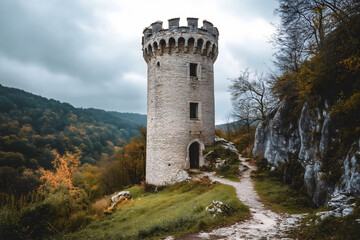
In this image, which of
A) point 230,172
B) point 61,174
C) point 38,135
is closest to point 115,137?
point 38,135

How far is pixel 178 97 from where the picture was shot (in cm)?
1661

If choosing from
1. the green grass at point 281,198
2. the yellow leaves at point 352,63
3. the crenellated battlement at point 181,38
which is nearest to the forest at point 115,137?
the yellow leaves at point 352,63

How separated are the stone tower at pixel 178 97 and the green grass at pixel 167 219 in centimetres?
389

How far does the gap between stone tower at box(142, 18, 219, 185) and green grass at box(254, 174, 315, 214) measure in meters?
6.04

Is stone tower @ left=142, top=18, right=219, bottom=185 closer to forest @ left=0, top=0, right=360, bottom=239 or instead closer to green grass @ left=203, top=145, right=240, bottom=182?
green grass @ left=203, top=145, right=240, bottom=182

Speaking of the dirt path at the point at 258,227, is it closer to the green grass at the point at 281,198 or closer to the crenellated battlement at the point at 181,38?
the green grass at the point at 281,198

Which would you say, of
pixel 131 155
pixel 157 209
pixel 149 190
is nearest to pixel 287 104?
pixel 157 209

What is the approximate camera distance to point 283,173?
11648 mm

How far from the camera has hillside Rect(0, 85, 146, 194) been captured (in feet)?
95.8

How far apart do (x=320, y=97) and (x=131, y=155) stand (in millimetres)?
20656

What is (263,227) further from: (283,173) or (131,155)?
(131,155)

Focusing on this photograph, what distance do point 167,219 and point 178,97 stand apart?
10175 millimetres

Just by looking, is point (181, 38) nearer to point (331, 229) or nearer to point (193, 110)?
point (193, 110)

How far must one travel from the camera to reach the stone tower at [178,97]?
16.4m
